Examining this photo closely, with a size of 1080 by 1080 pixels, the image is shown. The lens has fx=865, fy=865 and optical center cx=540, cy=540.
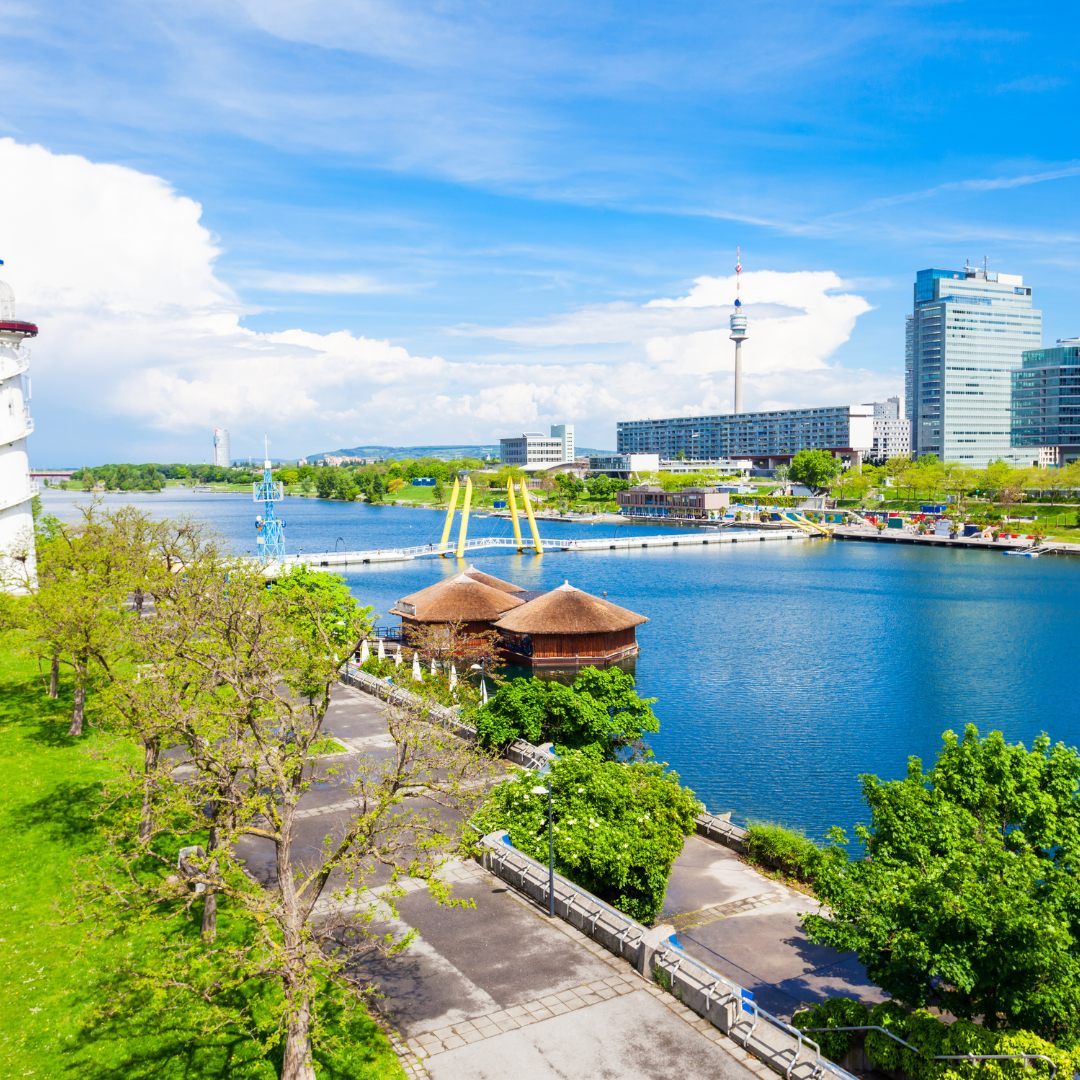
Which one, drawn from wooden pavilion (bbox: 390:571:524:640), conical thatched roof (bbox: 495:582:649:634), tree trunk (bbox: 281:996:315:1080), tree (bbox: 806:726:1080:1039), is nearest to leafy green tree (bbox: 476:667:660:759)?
tree (bbox: 806:726:1080:1039)

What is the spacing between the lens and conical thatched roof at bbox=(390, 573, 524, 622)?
5362 centimetres

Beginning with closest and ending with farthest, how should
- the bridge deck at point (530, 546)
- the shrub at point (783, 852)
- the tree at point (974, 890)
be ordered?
the tree at point (974, 890)
the shrub at point (783, 852)
the bridge deck at point (530, 546)

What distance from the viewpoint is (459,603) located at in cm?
5441

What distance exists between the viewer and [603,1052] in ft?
47.6

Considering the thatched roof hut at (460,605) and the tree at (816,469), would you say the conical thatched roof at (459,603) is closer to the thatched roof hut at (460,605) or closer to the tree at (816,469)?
the thatched roof hut at (460,605)

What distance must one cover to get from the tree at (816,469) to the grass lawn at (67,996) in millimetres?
177604

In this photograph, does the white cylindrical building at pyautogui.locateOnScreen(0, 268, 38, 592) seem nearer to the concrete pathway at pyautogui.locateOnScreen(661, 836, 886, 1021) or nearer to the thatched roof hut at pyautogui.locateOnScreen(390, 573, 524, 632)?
the thatched roof hut at pyautogui.locateOnScreen(390, 573, 524, 632)

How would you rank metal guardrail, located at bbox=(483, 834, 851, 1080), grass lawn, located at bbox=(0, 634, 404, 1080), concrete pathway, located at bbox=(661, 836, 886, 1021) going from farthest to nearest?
concrete pathway, located at bbox=(661, 836, 886, 1021)
grass lawn, located at bbox=(0, 634, 404, 1080)
metal guardrail, located at bbox=(483, 834, 851, 1080)

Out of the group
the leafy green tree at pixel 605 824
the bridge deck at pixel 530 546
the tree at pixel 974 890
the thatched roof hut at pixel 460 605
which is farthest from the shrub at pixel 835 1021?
the bridge deck at pixel 530 546

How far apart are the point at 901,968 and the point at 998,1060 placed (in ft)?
6.26

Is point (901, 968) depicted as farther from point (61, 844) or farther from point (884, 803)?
point (61, 844)

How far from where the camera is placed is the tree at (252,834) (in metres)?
12.9

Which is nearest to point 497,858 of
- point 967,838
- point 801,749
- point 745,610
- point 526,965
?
point 526,965

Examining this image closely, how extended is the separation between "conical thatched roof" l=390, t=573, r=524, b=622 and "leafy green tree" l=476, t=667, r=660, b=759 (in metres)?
21.4
